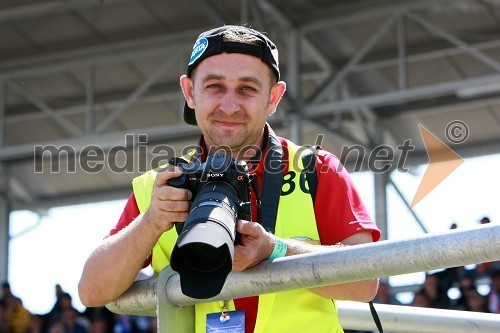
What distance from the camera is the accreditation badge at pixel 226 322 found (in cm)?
228

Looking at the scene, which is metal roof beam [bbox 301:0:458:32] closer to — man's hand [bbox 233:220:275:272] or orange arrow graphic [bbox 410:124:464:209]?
orange arrow graphic [bbox 410:124:464:209]

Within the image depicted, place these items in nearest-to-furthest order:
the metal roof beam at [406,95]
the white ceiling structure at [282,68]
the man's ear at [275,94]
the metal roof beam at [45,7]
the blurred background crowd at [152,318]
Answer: the man's ear at [275,94], the blurred background crowd at [152,318], the metal roof beam at [406,95], the white ceiling structure at [282,68], the metal roof beam at [45,7]

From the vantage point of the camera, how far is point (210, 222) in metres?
2.00

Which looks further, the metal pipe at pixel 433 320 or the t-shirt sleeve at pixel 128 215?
the t-shirt sleeve at pixel 128 215

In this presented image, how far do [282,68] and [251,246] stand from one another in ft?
34.8

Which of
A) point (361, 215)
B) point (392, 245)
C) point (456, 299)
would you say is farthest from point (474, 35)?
point (392, 245)

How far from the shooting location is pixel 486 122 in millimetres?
13344

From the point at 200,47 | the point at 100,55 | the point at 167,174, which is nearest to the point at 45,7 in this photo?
the point at 100,55

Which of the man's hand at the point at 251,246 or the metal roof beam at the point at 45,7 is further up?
the metal roof beam at the point at 45,7

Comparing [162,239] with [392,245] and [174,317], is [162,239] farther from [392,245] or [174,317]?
[392,245]

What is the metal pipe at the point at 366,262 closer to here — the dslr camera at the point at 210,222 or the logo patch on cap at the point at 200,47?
the dslr camera at the point at 210,222

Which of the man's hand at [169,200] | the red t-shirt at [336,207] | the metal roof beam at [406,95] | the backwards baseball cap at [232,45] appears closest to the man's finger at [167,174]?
the man's hand at [169,200]

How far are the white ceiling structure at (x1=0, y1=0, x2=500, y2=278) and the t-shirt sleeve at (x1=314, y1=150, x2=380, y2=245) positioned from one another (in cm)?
818

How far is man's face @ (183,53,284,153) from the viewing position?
268 cm
